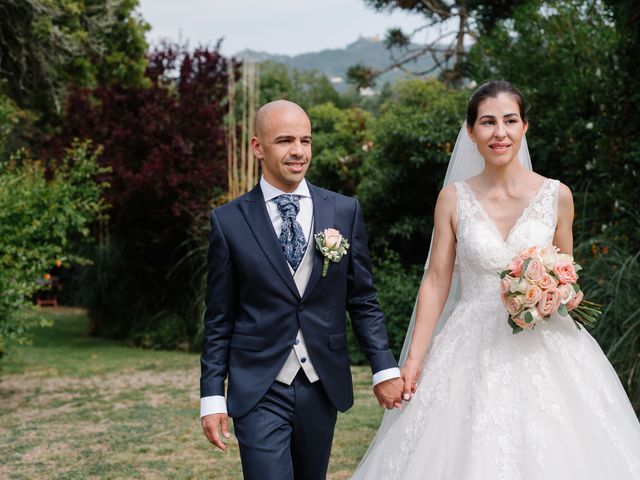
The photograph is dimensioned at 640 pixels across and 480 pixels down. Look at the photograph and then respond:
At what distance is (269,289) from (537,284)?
1071 mm

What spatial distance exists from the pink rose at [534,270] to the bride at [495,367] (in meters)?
0.25

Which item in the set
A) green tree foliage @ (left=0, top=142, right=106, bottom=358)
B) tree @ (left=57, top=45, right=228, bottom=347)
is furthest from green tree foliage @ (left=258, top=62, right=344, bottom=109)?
green tree foliage @ (left=0, top=142, right=106, bottom=358)

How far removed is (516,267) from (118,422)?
5137 mm

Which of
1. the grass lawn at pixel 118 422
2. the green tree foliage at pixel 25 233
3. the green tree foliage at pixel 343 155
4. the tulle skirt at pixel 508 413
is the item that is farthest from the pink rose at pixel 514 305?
the green tree foliage at pixel 343 155

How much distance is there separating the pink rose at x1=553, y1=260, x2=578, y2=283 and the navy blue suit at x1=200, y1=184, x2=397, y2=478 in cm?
77

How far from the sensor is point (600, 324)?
639cm

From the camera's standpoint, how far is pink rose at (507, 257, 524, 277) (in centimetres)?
361

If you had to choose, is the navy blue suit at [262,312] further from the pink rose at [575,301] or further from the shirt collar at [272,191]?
the pink rose at [575,301]

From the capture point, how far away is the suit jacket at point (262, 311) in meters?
3.43

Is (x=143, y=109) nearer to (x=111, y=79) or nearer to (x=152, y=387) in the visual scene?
(x=152, y=387)

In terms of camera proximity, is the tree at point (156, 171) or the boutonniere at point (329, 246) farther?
the tree at point (156, 171)

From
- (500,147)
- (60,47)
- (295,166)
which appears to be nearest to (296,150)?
(295,166)

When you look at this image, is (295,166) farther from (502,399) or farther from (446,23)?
(446,23)

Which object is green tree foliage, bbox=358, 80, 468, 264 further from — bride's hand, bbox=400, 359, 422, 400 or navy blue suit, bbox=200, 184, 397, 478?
navy blue suit, bbox=200, 184, 397, 478
